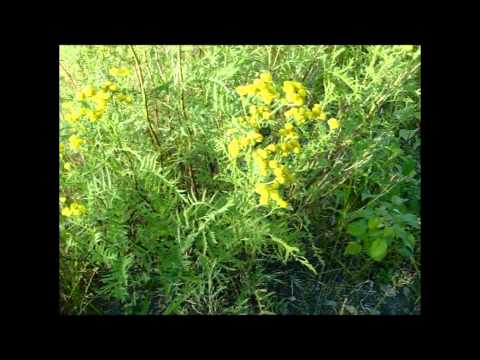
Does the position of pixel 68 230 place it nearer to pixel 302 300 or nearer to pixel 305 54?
pixel 302 300

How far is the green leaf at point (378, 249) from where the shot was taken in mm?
2051

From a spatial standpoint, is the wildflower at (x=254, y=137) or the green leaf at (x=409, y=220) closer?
the wildflower at (x=254, y=137)

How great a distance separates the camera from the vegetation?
6.01ft

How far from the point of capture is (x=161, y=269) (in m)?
1.98

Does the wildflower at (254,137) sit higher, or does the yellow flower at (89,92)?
the yellow flower at (89,92)

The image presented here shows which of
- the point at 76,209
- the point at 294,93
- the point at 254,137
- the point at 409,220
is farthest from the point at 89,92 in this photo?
the point at 409,220

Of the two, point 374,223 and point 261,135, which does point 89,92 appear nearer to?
point 261,135

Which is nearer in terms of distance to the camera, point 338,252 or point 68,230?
point 68,230

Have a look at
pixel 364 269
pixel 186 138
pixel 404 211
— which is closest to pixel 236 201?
pixel 186 138

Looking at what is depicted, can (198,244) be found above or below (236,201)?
below

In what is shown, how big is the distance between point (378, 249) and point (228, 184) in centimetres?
61

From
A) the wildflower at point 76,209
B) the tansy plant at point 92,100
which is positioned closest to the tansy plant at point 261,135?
the tansy plant at point 92,100

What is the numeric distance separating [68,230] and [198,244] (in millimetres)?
468

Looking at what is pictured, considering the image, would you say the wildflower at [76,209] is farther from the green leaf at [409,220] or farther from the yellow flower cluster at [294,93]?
the green leaf at [409,220]
